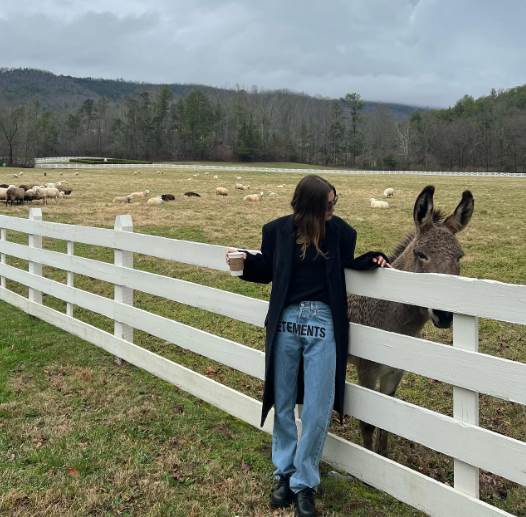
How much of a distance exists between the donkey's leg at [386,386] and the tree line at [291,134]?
98.5 metres

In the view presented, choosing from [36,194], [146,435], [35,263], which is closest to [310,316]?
[146,435]

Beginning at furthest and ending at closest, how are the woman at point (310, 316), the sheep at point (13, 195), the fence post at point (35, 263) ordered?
the sheep at point (13, 195) < the fence post at point (35, 263) < the woman at point (310, 316)

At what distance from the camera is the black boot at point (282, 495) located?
12.2ft

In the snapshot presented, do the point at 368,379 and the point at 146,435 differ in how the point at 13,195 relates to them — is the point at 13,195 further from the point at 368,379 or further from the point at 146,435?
the point at 368,379

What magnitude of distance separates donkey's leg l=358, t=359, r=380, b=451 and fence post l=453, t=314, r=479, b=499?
1.04 meters

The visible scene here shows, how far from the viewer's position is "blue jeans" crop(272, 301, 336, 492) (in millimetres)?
3584

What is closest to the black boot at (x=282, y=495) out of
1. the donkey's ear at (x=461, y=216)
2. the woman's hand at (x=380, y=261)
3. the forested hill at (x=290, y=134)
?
the woman's hand at (x=380, y=261)

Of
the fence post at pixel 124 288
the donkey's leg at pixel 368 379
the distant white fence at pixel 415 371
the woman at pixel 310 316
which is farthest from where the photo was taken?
the fence post at pixel 124 288

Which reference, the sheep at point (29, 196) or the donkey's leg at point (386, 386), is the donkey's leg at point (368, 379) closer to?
the donkey's leg at point (386, 386)

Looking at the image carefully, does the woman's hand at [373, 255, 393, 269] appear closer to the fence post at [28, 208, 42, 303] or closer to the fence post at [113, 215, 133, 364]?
the fence post at [113, 215, 133, 364]

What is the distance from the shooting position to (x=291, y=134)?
127 meters

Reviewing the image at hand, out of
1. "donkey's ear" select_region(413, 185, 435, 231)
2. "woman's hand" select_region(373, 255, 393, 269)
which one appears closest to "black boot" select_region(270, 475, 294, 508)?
"woman's hand" select_region(373, 255, 393, 269)

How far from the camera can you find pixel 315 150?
124m

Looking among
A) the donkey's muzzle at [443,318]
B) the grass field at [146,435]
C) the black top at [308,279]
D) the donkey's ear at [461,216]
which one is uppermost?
the donkey's ear at [461,216]
